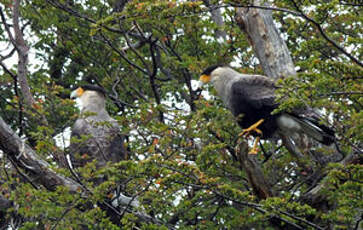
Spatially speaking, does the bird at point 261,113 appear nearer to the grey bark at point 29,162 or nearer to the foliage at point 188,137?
the foliage at point 188,137

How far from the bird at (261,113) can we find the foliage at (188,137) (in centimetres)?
24

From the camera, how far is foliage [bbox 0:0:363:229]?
3846 mm

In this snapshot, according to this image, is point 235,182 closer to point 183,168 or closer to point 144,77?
point 183,168

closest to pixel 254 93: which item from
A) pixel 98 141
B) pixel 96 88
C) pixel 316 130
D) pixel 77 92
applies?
pixel 316 130

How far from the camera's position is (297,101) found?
3627mm

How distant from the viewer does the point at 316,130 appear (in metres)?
5.00

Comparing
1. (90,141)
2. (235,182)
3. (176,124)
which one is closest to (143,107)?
(176,124)

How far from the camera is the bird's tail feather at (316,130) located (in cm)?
486

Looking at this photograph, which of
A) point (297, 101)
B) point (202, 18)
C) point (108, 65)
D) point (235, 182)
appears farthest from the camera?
point (108, 65)

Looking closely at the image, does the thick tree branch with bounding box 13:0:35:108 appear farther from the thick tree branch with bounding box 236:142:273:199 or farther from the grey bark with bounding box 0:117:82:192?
the thick tree branch with bounding box 236:142:273:199

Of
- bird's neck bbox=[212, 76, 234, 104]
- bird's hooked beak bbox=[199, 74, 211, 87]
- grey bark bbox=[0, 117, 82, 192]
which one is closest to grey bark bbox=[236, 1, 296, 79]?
bird's neck bbox=[212, 76, 234, 104]

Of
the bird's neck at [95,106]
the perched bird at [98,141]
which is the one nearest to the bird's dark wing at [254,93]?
the perched bird at [98,141]

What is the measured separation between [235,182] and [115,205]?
1478mm

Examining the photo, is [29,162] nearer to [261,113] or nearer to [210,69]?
[261,113]
